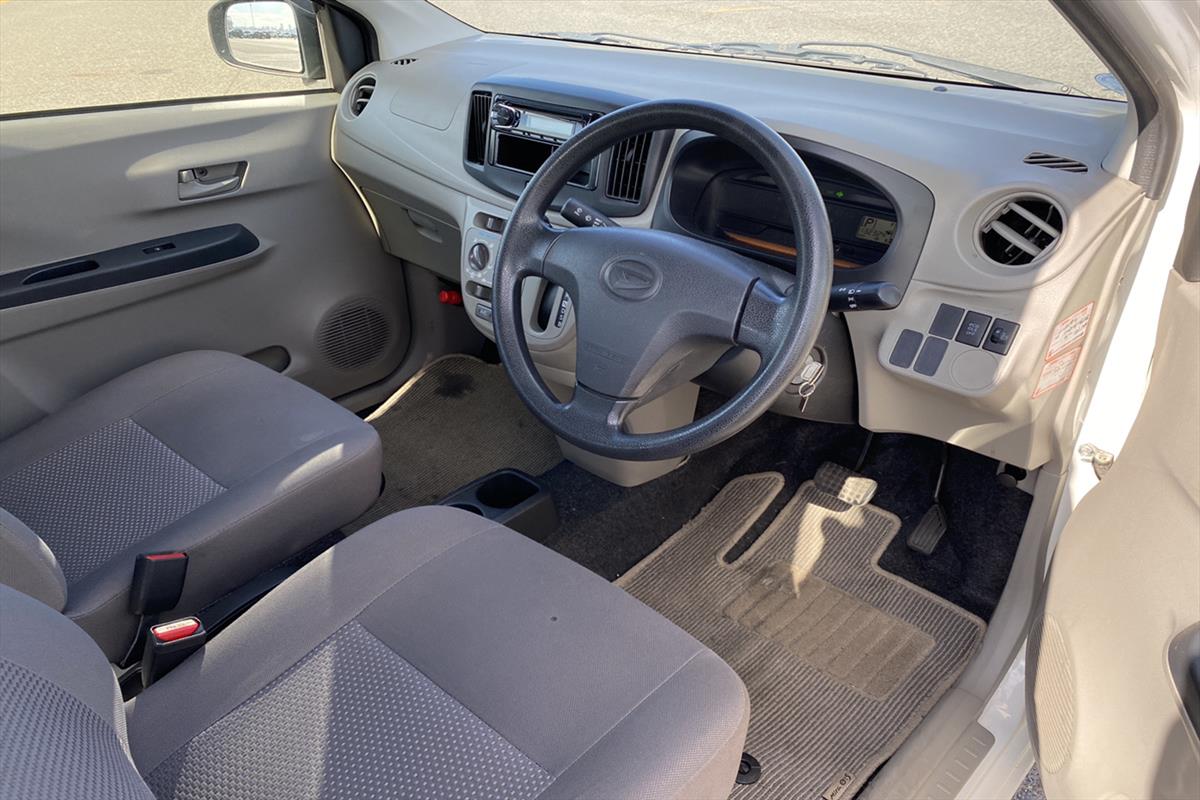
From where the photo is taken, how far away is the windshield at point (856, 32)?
1.61 metres

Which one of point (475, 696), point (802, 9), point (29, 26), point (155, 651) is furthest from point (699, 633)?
point (29, 26)

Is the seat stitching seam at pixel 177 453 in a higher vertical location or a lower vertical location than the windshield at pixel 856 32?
lower

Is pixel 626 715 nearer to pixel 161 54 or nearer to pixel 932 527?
pixel 932 527

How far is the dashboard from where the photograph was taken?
1.34m

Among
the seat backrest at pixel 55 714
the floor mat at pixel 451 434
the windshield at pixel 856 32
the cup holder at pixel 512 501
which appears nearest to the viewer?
the seat backrest at pixel 55 714

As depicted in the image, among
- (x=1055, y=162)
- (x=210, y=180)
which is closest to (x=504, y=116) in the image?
(x=210, y=180)

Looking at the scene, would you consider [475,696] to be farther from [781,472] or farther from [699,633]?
[781,472]

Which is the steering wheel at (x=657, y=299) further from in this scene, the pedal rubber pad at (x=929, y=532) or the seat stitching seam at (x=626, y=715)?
the pedal rubber pad at (x=929, y=532)

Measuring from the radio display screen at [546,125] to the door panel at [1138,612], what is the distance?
1051 millimetres

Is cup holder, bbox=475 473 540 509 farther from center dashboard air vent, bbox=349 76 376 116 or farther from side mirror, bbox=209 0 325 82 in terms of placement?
side mirror, bbox=209 0 325 82

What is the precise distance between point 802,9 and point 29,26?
1.90 metres

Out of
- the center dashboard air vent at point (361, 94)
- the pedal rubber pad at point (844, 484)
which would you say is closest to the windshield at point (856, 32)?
the center dashboard air vent at point (361, 94)

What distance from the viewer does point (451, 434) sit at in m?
2.50

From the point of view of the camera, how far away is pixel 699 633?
1.92 metres
